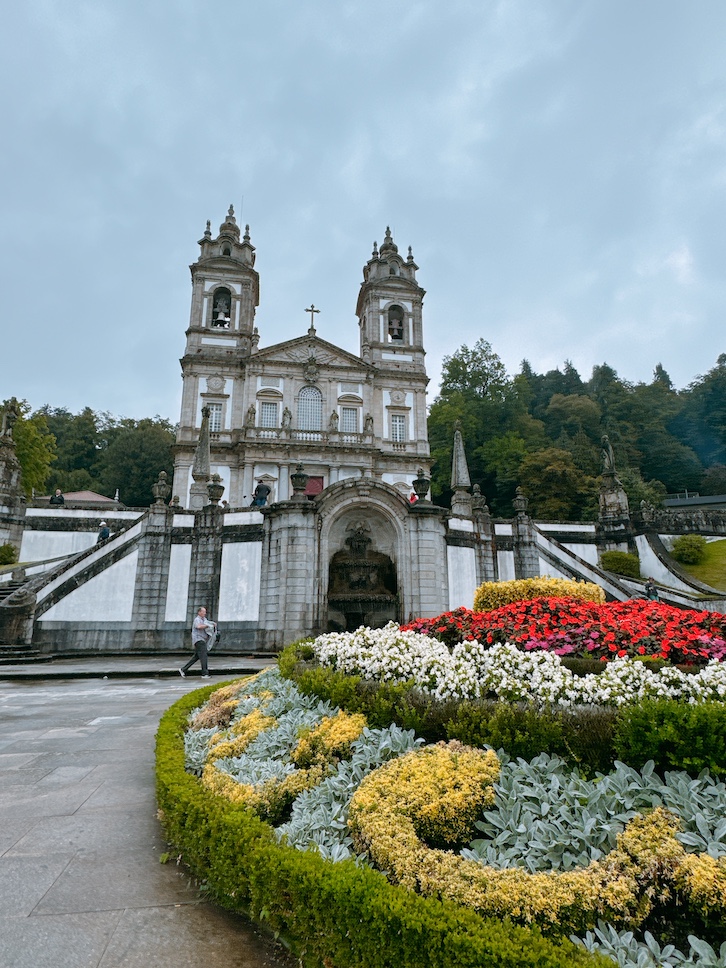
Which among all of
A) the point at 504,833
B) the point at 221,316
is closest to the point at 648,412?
the point at 221,316

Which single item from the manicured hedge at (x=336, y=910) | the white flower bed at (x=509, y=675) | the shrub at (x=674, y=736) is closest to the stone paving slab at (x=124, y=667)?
the white flower bed at (x=509, y=675)

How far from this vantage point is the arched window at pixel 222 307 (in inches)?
1619

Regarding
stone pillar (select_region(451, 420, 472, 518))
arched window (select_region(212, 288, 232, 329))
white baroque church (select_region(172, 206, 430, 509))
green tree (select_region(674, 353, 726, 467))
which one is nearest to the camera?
stone pillar (select_region(451, 420, 472, 518))

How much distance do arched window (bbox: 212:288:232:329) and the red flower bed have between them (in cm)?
3676

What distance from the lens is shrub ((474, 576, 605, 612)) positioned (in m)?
10.6

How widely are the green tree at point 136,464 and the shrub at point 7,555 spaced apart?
30.6 metres

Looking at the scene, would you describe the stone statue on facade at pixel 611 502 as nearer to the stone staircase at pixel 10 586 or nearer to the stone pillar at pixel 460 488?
the stone pillar at pixel 460 488

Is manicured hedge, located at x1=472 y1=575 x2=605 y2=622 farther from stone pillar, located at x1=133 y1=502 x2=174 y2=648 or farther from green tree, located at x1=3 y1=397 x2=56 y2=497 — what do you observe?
green tree, located at x1=3 y1=397 x2=56 y2=497

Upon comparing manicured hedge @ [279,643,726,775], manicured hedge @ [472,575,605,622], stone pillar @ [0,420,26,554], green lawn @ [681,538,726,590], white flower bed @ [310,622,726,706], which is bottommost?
manicured hedge @ [279,643,726,775]

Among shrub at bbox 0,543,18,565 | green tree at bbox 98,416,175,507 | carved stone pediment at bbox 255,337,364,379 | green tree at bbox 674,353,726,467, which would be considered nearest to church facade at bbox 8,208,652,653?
shrub at bbox 0,543,18,565

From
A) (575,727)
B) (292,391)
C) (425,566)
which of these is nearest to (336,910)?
(575,727)

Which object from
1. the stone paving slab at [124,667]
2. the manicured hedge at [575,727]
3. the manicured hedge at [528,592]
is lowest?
the stone paving slab at [124,667]

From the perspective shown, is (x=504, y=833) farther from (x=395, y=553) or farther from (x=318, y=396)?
(x=318, y=396)

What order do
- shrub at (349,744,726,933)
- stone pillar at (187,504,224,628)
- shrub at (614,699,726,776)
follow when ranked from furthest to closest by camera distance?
1. stone pillar at (187,504,224,628)
2. shrub at (614,699,726,776)
3. shrub at (349,744,726,933)
